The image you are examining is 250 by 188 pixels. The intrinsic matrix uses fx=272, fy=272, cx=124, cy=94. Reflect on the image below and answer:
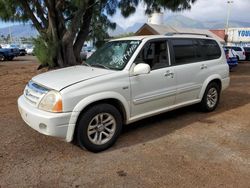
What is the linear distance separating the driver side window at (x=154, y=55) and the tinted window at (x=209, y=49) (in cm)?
127

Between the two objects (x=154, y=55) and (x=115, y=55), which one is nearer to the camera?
(x=115, y=55)

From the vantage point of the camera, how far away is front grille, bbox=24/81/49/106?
408 centimetres

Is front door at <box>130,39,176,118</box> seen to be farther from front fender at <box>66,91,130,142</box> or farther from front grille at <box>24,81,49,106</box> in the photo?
front grille at <box>24,81,49,106</box>

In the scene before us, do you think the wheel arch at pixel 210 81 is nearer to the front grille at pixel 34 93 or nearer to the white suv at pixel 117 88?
the white suv at pixel 117 88

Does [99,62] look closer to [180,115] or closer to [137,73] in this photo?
[137,73]

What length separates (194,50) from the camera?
5906mm

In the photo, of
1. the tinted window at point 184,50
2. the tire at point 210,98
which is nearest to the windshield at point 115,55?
the tinted window at point 184,50

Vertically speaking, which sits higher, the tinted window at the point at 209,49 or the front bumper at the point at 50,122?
the tinted window at the point at 209,49

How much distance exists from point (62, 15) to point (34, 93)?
8913 mm

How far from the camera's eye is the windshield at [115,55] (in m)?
4.76

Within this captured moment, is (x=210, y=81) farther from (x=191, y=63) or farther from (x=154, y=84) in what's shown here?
(x=154, y=84)

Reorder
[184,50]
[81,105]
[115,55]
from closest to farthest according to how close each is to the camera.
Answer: [81,105] < [115,55] < [184,50]

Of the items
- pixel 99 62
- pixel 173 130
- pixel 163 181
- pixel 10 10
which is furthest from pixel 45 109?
pixel 10 10

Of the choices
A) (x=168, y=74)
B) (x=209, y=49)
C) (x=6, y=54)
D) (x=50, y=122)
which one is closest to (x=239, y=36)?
(x=6, y=54)
